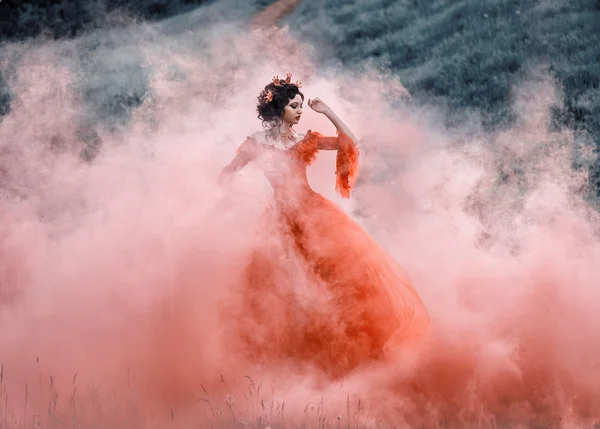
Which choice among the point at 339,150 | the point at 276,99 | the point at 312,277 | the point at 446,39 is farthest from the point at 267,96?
the point at 446,39

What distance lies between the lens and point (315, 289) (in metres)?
5.23

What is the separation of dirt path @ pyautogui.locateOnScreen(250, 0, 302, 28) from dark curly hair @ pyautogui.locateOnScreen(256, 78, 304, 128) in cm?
351

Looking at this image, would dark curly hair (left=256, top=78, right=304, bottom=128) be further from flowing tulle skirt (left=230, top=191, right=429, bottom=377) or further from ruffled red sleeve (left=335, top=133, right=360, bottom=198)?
flowing tulle skirt (left=230, top=191, right=429, bottom=377)

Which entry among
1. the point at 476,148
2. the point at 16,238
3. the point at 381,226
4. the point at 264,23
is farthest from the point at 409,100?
the point at 16,238

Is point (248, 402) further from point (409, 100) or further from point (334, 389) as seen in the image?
point (409, 100)

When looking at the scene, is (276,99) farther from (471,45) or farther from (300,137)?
(471,45)

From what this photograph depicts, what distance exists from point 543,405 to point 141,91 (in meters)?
5.48

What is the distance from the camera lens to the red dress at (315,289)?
5133mm

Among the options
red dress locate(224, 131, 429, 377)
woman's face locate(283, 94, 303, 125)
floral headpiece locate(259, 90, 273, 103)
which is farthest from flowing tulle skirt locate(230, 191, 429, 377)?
floral headpiece locate(259, 90, 273, 103)

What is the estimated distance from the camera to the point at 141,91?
9148 mm

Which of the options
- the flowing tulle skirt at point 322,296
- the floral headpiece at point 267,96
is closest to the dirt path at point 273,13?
the floral headpiece at point 267,96

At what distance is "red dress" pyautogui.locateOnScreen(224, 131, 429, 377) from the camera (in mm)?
5133

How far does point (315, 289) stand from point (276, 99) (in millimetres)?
1223

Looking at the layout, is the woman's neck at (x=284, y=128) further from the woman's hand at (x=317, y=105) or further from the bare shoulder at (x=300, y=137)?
the woman's hand at (x=317, y=105)
